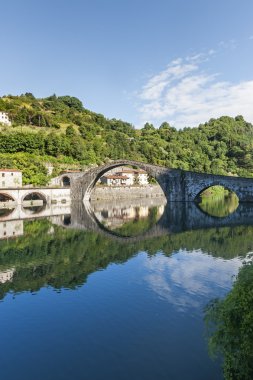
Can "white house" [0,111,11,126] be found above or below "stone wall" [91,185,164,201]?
above

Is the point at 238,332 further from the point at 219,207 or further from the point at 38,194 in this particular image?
the point at 38,194

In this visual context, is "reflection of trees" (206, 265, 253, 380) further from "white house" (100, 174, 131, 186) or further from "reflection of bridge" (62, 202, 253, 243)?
"white house" (100, 174, 131, 186)

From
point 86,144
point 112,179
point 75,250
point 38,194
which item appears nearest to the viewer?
point 75,250

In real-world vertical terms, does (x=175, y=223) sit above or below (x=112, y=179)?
below

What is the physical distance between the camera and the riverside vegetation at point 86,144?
82.4 meters

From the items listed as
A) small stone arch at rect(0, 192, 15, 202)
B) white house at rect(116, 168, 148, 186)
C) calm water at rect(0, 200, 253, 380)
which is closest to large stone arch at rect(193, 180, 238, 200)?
calm water at rect(0, 200, 253, 380)

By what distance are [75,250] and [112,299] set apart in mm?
11791

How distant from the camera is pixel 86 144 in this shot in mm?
101438

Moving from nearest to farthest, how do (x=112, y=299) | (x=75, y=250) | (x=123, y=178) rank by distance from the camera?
(x=112, y=299) → (x=75, y=250) → (x=123, y=178)

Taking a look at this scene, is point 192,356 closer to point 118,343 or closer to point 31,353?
point 118,343

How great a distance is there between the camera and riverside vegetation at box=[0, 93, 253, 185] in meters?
82.4

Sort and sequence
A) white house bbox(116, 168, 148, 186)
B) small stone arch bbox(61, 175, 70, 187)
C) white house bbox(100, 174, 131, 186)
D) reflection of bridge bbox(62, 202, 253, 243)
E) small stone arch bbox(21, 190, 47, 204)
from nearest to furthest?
reflection of bridge bbox(62, 202, 253, 243) → small stone arch bbox(21, 190, 47, 204) → small stone arch bbox(61, 175, 70, 187) → white house bbox(100, 174, 131, 186) → white house bbox(116, 168, 148, 186)

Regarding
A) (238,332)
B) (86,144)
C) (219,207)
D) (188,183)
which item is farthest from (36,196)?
(238,332)

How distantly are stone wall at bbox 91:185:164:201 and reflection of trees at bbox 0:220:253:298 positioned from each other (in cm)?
4310
